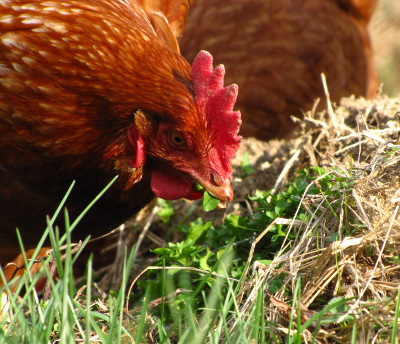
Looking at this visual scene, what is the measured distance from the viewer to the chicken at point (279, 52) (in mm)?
4688

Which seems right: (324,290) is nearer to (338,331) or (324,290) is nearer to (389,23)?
(338,331)

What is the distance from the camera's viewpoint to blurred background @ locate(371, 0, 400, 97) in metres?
5.97

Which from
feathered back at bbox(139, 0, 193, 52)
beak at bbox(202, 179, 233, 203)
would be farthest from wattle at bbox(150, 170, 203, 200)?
Answer: feathered back at bbox(139, 0, 193, 52)

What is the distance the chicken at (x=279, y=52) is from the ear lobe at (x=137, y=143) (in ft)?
7.54

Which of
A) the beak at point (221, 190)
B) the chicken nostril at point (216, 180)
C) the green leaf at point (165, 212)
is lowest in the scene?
the green leaf at point (165, 212)

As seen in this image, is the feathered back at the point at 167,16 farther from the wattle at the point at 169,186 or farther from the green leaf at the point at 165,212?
the green leaf at the point at 165,212

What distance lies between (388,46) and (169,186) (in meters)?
4.38

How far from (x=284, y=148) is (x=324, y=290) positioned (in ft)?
4.84

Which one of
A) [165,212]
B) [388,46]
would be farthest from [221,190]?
[388,46]

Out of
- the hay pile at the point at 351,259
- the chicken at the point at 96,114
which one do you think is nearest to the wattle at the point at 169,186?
the chicken at the point at 96,114

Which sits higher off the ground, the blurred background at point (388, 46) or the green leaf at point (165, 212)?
the blurred background at point (388, 46)

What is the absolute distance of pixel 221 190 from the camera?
7.93 feet

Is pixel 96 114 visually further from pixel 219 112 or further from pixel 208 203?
pixel 208 203

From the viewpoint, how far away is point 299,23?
4.76 m
